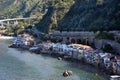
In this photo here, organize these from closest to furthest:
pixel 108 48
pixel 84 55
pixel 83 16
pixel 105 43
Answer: pixel 84 55
pixel 108 48
pixel 105 43
pixel 83 16

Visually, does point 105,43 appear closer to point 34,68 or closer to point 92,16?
point 34,68

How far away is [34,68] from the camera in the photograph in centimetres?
6247

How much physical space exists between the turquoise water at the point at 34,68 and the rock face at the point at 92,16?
13704mm

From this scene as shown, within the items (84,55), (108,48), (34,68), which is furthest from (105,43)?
(34,68)

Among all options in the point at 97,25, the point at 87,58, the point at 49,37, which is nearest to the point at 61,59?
the point at 87,58

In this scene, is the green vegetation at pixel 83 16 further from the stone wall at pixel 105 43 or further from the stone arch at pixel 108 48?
the stone arch at pixel 108 48

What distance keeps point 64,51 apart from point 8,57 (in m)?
9.66

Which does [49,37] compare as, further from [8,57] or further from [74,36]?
[8,57]

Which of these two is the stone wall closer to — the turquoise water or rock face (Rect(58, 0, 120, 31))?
rock face (Rect(58, 0, 120, 31))

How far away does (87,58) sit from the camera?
67438 mm

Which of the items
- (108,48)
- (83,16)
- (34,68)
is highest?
(83,16)

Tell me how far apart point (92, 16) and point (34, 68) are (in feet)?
100.0

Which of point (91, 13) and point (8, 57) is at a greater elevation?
point (91, 13)

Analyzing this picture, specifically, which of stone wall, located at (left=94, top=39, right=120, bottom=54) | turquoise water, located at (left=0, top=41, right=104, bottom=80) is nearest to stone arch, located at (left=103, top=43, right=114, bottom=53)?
stone wall, located at (left=94, top=39, right=120, bottom=54)
